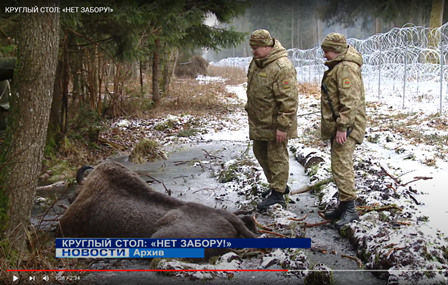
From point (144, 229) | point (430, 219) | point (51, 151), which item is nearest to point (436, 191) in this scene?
point (430, 219)

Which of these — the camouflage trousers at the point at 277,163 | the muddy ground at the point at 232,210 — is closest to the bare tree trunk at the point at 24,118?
the muddy ground at the point at 232,210

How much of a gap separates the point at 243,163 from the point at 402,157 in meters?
2.23

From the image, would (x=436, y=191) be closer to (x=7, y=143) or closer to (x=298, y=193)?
(x=298, y=193)

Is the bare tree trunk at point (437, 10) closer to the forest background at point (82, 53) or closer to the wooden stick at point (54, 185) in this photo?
the forest background at point (82, 53)

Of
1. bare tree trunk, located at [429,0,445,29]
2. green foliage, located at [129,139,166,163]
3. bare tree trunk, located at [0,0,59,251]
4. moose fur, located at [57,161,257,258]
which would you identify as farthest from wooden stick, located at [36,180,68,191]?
bare tree trunk, located at [429,0,445,29]

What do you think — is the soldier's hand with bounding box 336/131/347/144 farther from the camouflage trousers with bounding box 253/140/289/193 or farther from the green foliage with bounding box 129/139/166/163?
the green foliage with bounding box 129/139/166/163

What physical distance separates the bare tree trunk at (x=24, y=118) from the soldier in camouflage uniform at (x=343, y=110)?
7.15ft

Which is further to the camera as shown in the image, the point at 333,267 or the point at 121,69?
the point at 121,69

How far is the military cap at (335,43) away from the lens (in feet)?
11.3

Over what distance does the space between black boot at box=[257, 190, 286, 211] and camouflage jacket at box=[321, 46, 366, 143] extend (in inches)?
33.4

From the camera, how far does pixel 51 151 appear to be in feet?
21.1

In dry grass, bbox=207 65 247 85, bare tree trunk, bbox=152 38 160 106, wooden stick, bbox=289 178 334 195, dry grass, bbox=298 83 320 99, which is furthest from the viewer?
dry grass, bbox=207 65 247 85

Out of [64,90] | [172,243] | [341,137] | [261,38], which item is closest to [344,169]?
[341,137]

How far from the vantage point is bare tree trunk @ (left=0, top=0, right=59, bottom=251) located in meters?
2.65
